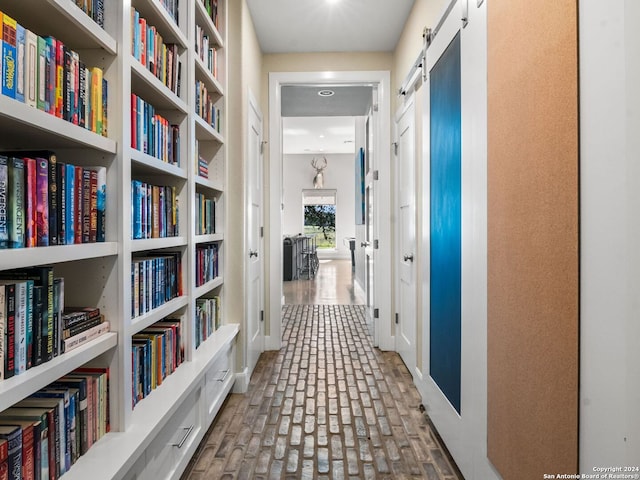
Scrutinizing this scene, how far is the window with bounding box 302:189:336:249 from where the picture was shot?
40.5 ft

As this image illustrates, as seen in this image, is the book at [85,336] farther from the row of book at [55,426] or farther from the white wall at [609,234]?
the white wall at [609,234]

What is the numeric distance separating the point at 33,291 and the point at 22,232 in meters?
0.14

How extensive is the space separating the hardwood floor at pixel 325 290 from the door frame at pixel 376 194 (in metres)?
2.15

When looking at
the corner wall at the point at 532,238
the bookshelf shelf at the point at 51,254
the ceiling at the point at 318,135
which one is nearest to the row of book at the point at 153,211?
the bookshelf shelf at the point at 51,254

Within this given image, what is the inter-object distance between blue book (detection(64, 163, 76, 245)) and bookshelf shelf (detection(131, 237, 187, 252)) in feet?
0.98

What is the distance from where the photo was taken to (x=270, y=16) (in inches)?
115

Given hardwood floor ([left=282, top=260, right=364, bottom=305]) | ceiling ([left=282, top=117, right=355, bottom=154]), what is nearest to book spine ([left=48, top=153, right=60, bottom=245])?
hardwood floor ([left=282, top=260, right=364, bottom=305])

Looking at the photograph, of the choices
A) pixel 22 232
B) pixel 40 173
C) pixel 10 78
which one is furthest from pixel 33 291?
pixel 10 78

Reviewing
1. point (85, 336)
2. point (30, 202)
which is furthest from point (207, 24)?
point (85, 336)

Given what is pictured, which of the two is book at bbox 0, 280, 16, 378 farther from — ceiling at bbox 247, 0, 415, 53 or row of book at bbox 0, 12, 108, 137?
ceiling at bbox 247, 0, 415, 53

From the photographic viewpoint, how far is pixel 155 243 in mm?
1544

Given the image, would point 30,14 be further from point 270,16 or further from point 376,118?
point 376,118

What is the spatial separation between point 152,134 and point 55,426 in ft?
3.46

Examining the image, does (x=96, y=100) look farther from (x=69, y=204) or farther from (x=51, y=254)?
(x=51, y=254)
